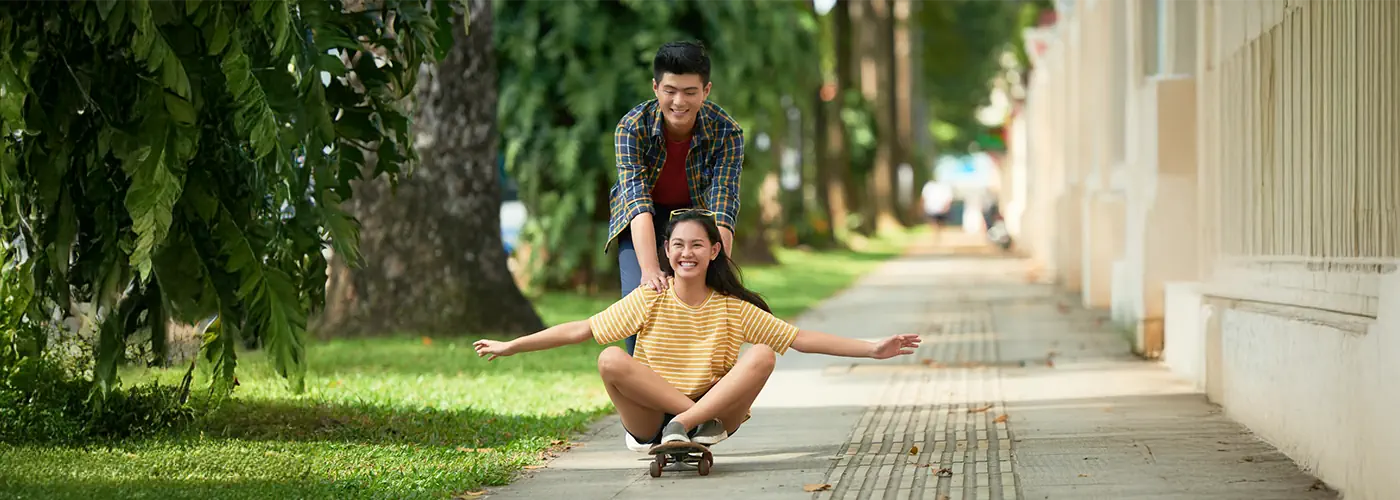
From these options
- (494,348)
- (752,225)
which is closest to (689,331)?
(494,348)

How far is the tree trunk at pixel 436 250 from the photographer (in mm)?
15352

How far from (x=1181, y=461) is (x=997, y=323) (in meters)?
10.2

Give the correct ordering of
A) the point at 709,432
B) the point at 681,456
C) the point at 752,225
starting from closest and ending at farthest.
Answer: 1. the point at 709,432
2. the point at 681,456
3. the point at 752,225

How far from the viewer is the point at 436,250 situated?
50.4ft

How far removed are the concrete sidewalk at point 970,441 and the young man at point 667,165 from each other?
76 cm

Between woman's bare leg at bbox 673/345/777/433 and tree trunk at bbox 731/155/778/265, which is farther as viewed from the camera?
tree trunk at bbox 731/155/778/265

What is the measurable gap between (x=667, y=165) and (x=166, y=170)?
1929mm

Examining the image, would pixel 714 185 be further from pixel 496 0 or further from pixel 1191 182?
pixel 496 0

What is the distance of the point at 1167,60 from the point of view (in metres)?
13.4

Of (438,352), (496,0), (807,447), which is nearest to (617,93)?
(496,0)

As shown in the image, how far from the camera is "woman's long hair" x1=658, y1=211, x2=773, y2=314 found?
285 inches

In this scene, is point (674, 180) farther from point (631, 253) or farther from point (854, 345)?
point (854, 345)

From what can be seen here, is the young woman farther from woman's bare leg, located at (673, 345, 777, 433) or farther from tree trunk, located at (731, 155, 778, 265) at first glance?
tree trunk, located at (731, 155, 778, 265)

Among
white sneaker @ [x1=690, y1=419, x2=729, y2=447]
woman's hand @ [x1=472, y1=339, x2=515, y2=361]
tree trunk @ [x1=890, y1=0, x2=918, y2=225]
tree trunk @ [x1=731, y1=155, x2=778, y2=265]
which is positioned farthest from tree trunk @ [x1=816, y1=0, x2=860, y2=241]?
woman's hand @ [x1=472, y1=339, x2=515, y2=361]
